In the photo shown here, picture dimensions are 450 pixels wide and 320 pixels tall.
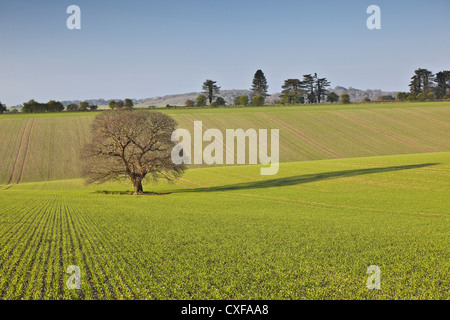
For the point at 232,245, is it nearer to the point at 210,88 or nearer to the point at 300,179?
the point at 300,179

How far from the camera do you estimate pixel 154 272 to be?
11.1 meters

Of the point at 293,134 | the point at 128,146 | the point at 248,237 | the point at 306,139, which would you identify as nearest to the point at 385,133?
the point at 306,139

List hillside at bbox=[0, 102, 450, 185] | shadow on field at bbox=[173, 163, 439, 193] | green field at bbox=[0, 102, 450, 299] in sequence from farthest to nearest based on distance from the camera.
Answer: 1. hillside at bbox=[0, 102, 450, 185]
2. shadow on field at bbox=[173, 163, 439, 193]
3. green field at bbox=[0, 102, 450, 299]

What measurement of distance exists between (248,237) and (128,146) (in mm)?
24898

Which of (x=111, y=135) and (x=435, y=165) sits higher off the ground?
(x=111, y=135)

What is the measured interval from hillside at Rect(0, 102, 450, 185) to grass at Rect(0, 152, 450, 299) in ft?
96.3

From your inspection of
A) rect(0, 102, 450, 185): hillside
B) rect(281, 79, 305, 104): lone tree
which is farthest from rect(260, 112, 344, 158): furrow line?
rect(281, 79, 305, 104): lone tree

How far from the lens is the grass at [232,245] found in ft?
32.1

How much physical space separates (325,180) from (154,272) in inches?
1229

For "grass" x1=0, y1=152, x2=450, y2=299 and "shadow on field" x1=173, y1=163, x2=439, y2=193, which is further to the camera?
"shadow on field" x1=173, y1=163, x2=439, y2=193

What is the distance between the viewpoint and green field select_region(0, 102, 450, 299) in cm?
993

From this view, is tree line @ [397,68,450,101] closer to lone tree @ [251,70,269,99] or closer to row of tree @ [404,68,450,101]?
row of tree @ [404,68,450,101]
